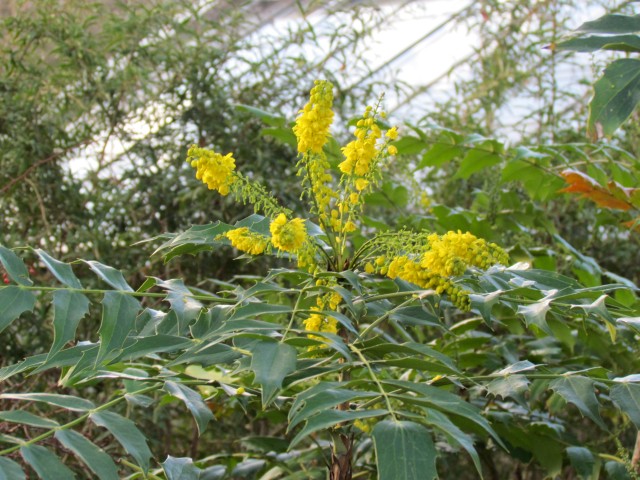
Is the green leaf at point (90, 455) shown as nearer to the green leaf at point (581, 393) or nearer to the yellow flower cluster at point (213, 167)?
the yellow flower cluster at point (213, 167)

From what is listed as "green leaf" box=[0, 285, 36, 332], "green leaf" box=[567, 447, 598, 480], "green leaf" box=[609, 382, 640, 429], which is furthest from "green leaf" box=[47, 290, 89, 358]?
"green leaf" box=[567, 447, 598, 480]

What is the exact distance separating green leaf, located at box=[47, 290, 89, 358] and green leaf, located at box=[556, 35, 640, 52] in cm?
63

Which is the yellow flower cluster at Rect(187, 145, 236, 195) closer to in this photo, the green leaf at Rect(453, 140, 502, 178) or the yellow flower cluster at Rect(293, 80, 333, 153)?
the yellow flower cluster at Rect(293, 80, 333, 153)

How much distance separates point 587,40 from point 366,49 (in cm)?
143

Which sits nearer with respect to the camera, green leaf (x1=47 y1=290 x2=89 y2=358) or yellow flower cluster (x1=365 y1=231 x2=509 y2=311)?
green leaf (x1=47 y1=290 x2=89 y2=358)

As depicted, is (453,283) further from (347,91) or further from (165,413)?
(347,91)

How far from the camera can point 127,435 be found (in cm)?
81

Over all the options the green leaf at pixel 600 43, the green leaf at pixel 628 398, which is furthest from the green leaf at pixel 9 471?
the green leaf at pixel 600 43

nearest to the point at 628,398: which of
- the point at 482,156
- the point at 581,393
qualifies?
the point at 581,393

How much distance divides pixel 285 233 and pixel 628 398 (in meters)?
0.40

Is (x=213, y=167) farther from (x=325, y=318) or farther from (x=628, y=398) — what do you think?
(x=628, y=398)

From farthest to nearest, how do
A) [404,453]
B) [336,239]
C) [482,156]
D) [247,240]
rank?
[482,156] < [336,239] < [247,240] < [404,453]

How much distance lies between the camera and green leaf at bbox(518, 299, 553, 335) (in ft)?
2.86

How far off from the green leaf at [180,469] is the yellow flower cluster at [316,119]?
399mm
